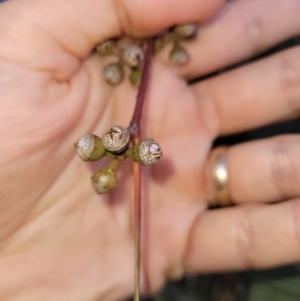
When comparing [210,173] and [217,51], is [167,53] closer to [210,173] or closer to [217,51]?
[217,51]

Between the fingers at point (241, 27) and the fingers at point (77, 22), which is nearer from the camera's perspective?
the fingers at point (77, 22)

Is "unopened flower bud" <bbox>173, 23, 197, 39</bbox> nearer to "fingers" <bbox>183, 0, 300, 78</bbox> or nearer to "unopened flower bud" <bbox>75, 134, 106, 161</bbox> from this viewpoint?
"fingers" <bbox>183, 0, 300, 78</bbox>

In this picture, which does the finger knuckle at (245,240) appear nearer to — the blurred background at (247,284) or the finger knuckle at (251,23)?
the blurred background at (247,284)

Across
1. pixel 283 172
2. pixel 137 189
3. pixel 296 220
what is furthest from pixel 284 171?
pixel 137 189

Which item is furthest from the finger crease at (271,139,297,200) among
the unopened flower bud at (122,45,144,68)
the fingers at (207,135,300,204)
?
the unopened flower bud at (122,45,144,68)

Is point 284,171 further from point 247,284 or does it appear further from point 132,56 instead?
point 132,56

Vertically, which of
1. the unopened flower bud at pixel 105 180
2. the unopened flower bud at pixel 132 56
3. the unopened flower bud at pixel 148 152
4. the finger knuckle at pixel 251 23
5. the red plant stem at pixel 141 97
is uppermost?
the finger knuckle at pixel 251 23

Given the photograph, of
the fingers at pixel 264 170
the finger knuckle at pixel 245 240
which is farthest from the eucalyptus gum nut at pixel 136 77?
the finger knuckle at pixel 245 240
